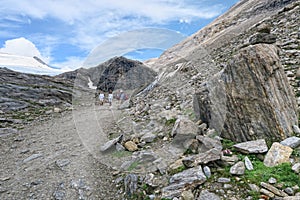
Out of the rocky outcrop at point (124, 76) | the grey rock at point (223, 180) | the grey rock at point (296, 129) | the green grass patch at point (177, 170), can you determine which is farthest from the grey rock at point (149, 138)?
the rocky outcrop at point (124, 76)

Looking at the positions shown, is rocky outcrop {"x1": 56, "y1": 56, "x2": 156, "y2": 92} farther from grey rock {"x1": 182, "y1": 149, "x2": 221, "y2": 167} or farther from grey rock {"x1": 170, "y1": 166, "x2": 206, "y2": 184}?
grey rock {"x1": 170, "y1": 166, "x2": 206, "y2": 184}

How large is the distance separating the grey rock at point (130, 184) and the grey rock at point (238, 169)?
2.53 m

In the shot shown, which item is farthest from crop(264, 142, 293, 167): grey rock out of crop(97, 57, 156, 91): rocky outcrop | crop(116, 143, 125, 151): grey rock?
crop(97, 57, 156, 91): rocky outcrop

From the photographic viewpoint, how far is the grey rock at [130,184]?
18.3 feet

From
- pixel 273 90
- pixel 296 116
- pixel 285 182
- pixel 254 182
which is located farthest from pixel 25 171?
pixel 296 116

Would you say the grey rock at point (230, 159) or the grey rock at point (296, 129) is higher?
the grey rock at point (296, 129)

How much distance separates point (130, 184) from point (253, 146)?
11.3ft

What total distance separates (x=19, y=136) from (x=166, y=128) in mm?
9174

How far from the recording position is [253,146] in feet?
17.9

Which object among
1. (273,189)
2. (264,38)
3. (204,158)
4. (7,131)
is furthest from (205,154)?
(7,131)

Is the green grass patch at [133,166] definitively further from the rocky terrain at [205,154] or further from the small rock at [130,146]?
the small rock at [130,146]

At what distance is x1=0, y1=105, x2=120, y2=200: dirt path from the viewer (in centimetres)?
621

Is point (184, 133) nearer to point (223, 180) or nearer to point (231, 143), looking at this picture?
point (231, 143)

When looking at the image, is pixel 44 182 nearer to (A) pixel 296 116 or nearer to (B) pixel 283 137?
(B) pixel 283 137
